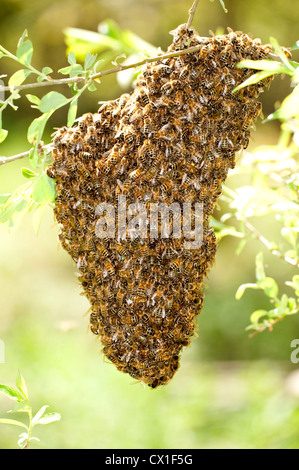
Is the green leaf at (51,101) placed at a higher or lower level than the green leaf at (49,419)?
higher

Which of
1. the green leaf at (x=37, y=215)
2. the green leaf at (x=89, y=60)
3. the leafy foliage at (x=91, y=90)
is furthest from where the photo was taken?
the green leaf at (x=37, y=215)

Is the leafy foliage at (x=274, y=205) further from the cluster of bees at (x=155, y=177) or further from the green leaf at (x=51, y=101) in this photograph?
the green leaf at (x=51, y=101)

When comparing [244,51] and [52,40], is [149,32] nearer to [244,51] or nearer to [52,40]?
[52,40]

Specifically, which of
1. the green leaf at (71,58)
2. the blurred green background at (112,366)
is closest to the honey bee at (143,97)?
the green leaf at (71,58)

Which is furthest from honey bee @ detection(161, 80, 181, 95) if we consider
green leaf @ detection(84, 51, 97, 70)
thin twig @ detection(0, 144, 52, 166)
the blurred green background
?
the blurred green background

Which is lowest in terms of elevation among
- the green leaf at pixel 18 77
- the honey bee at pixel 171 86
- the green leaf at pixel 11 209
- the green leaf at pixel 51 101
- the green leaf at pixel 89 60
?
the green leaf at pixel 11 209

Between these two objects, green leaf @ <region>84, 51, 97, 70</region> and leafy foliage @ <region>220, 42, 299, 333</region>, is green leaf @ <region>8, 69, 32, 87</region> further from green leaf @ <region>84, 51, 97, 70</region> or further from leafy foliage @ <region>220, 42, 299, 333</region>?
leafy foliage @ <region>220, 42, 299, 333</region>
